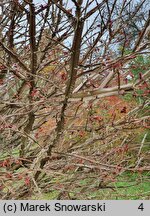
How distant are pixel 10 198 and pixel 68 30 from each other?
60.8 inches

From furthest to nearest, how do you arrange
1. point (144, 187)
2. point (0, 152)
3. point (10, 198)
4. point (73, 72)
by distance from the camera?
point (144, 187) < point (0, 152) < point (10, 198) < point (73, 72)

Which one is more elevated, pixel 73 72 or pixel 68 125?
pixel 73 72

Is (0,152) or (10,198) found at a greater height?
(0,152)

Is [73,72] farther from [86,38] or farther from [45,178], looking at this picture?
[45,178]

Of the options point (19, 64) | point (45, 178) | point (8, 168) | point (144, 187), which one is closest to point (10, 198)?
point (8, 168)

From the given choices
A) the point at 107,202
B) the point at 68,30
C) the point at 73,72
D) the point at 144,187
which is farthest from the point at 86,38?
the point at 144,187

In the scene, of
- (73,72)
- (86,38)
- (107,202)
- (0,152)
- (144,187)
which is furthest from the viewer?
(144,187)

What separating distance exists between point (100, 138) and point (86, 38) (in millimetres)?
841

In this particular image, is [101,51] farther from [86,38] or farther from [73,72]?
[73,72]

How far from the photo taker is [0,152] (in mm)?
3426

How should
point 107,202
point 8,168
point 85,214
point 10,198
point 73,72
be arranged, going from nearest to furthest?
point 73,72 → point 85,214 → point 107,202 → point 10,198 → point 8,168

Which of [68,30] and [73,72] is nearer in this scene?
[73,72]

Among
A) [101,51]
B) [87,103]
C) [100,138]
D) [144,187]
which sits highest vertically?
[101,51]

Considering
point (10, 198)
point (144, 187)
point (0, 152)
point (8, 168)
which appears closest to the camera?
point (10, 198)
